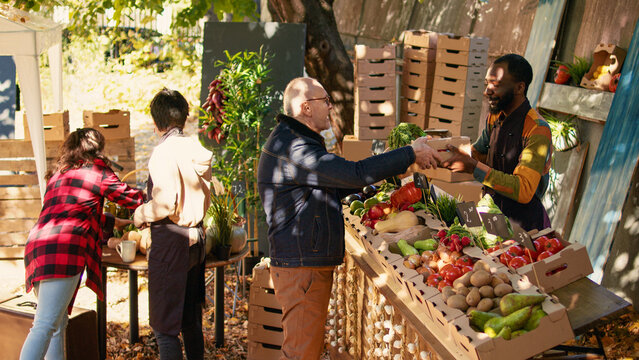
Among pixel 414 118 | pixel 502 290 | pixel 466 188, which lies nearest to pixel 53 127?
pixel 414 118

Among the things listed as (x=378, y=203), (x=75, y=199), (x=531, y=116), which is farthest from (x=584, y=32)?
(x=75, y=199)

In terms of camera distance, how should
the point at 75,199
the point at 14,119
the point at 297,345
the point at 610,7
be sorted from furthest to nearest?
the point at 14,119 < the point at 610,7 < the point at 75,199 < the point at 297,345

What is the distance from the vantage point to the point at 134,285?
518 cm

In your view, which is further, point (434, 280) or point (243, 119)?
point (243, 119)

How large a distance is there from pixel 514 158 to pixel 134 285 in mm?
3152

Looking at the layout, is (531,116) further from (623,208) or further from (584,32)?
(584,32)

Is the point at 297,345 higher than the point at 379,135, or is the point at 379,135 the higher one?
the point at 379,135

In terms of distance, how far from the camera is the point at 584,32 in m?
6.01

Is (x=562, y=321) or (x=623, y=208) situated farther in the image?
(x=623, y=208)

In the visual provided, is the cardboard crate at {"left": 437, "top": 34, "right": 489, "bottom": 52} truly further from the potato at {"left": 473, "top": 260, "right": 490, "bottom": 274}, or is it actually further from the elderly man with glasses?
the potato at {"left": 473, "top": 260, "right": 490, "bottom": 274}

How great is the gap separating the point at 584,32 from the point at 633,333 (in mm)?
2862

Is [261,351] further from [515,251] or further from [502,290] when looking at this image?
[502,290]

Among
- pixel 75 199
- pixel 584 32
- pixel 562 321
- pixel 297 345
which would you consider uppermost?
pixel 584 32

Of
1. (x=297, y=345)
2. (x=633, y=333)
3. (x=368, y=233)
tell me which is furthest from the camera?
(x=633, y=333)
